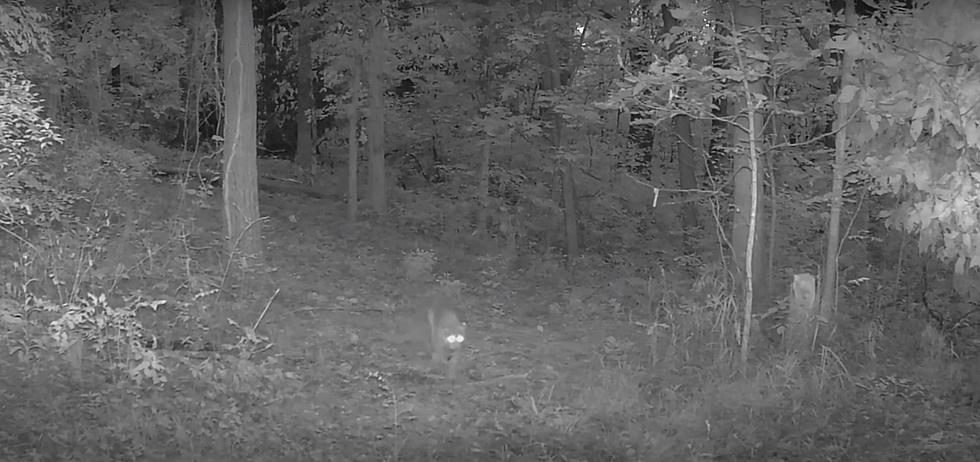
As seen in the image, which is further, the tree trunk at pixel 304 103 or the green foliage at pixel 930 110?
the tree trunk at pixel 304 103

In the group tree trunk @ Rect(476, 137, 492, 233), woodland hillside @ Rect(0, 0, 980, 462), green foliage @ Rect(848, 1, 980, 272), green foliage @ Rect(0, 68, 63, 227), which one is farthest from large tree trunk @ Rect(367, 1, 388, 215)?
green foliage @ Rect(848, 1, 980, 272)

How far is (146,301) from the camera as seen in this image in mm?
6934

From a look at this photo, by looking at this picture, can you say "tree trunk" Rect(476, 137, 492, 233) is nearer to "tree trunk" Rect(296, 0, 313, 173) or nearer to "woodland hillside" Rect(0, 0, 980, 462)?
"woodland hillside" Rect(0, 0, 980, 462)

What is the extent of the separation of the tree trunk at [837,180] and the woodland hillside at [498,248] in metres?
0.05

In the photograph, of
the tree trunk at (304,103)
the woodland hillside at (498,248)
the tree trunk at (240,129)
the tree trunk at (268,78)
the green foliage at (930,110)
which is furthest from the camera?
the tree trunk at (268,78)

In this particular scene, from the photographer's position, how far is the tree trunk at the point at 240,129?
9.02 m

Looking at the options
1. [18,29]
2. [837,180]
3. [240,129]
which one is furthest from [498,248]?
[18,29]

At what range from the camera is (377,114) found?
12273 millimetres

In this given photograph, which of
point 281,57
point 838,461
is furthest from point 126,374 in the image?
point 281,57

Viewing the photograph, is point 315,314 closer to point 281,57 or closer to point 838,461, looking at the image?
point 838,461

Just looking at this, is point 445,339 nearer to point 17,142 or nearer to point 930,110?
point 17,142

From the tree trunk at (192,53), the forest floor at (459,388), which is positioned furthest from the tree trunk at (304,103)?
the forest floor at (459,388)

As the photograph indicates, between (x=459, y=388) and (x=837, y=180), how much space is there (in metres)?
3.58

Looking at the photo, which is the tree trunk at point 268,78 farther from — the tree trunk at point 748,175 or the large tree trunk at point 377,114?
the tree trunk at point 748,175
